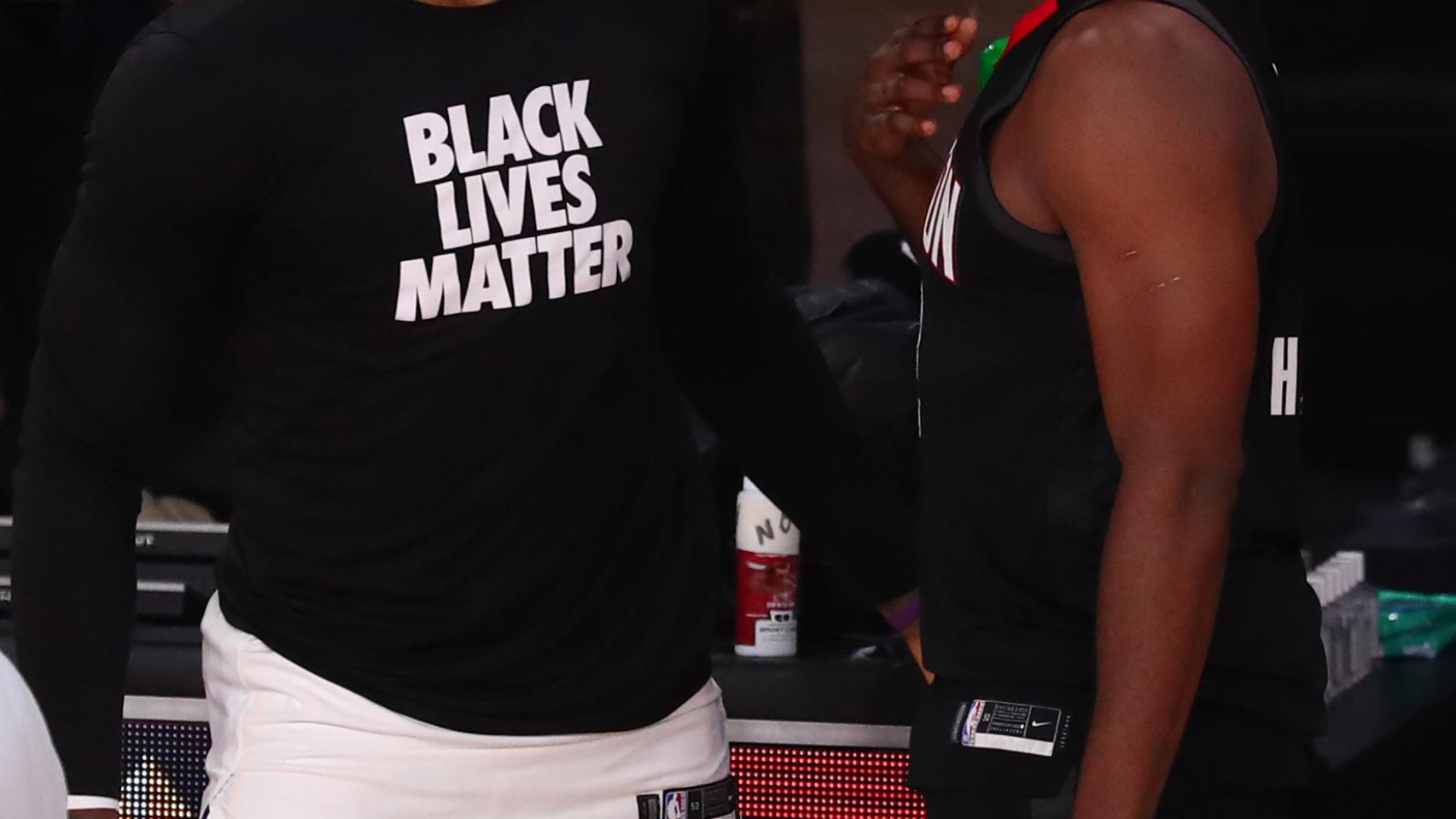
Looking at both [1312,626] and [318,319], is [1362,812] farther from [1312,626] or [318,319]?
[318,319]

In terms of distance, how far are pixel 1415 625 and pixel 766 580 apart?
935mm

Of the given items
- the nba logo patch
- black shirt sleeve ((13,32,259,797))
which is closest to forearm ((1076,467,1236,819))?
the nba logo patch

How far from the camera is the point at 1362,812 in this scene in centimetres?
239

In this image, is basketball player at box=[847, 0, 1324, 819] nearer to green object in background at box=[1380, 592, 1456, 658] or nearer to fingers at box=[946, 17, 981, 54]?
fingers at box=[946, 17, 981, 54]

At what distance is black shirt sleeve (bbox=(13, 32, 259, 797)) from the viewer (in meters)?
1.39

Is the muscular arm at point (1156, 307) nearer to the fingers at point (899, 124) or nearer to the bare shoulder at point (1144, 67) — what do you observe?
the bare shoulder at point (1144, 67)

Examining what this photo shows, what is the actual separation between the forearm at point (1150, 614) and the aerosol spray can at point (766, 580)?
3.45 feet

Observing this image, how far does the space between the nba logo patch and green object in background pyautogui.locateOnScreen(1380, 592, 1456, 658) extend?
4.67 ft

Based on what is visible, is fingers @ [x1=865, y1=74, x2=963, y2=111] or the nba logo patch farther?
fingers @ [x1=865, y1=74, x2=963, y2=111]

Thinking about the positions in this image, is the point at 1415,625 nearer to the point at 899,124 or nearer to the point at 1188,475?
the point at 899,124

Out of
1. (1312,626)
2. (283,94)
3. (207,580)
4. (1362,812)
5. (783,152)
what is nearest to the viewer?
(283,94)

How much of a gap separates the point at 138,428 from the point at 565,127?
0.38 m

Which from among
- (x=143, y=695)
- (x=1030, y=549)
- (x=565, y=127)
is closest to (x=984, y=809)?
(x=1030, y=549)

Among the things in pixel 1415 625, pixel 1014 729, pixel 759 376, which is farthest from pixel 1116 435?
pixel 1415 625
